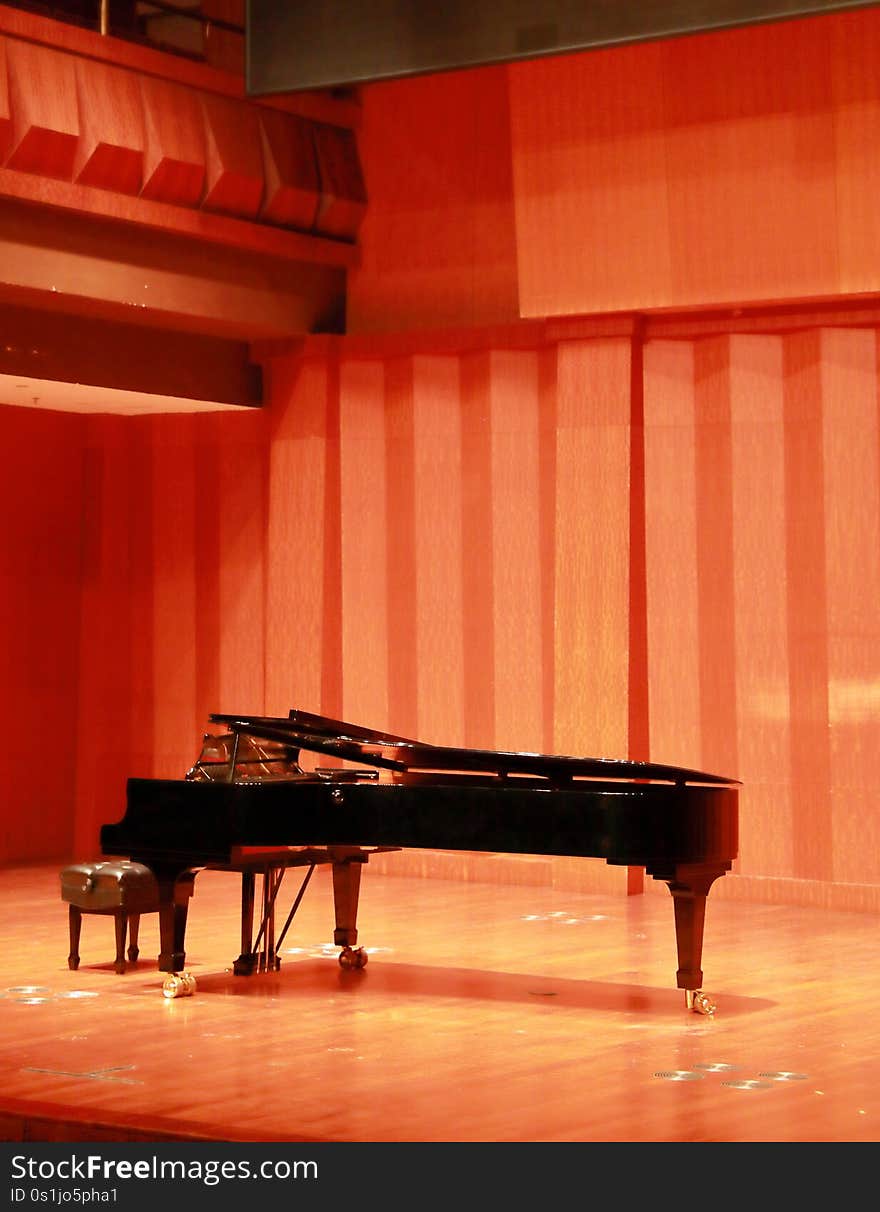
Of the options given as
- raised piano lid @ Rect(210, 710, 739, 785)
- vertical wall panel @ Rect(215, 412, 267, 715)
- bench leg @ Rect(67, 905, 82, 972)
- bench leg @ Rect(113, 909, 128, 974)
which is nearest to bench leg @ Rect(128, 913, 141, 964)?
bench leg @ Rect(113, 909, 128, 974)

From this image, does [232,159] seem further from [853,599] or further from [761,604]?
[853,599]

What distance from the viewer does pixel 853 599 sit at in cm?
835

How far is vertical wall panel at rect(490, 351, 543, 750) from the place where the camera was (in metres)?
9.18

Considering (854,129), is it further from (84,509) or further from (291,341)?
(84,509)

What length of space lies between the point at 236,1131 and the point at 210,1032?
137 cm

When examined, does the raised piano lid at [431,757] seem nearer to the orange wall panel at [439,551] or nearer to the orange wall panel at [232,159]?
the orange wall panel at [439,551]

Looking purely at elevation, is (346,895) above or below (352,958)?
above

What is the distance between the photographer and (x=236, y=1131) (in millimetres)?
4211

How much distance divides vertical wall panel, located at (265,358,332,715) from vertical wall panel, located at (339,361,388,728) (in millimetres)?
123

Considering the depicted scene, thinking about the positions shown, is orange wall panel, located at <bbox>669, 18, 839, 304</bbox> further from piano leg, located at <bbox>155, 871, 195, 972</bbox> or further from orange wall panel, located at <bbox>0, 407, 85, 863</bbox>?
piano leg, located at <bbox>155, 871, 195, 972</bbox>

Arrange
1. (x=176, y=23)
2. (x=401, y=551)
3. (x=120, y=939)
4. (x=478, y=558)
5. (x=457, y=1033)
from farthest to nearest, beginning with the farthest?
(x=401, y=551)
(x=478, y=558)
(x=176, y=23)
(x=120, y=939)
(x=457, y=1033)

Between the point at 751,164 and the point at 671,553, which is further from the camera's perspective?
the point at 671,553

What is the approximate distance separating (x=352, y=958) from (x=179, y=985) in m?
0.77
